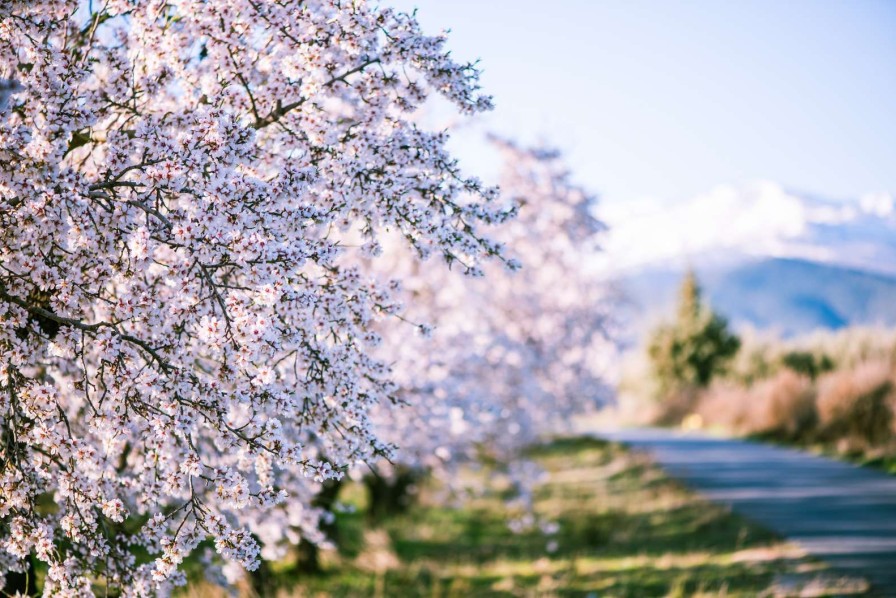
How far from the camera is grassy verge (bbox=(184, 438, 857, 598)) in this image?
10617 mm

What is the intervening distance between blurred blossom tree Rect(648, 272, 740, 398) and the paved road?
2232 cm

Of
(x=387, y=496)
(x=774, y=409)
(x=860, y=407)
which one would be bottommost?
(x=387, y=496)

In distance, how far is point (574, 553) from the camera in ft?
44.2

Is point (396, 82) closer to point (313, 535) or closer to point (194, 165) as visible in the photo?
point (194, 165)

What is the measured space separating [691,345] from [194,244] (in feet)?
150

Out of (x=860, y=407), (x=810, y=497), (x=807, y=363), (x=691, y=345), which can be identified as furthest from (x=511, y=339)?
(x=691, y=345)

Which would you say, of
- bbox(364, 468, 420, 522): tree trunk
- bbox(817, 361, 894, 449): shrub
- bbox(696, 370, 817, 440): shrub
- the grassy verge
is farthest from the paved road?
bbox(364, 468, 420, 522): tree trunk

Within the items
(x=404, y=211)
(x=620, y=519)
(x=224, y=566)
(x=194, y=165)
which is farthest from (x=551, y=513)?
(x=194, y=165)

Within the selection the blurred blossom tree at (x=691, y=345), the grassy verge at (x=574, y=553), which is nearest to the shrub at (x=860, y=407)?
the grassy verge at (x=574, y=553)

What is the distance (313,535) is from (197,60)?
5.80 meters

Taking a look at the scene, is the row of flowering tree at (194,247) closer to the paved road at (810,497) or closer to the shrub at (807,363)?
the paved road at (810,497)

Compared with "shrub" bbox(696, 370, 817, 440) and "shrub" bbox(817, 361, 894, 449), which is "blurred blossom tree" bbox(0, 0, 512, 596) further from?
"shrub" bbox(696, 370, 817, 440)

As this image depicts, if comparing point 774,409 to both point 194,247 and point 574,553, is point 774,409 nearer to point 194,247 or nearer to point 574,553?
point 574,553

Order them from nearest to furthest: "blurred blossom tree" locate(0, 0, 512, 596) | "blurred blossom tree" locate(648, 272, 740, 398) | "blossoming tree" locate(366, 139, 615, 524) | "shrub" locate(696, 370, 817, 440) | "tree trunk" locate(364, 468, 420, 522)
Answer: "blurred blossom tree" locate(0, 0, 512, 596), "blossoming tree" locate(366, 139, 615, 524), "tree trunk" locate(364, 468, 420, 522), "shrub" locate(696, 370, 817, 440), "blurred blossom tree" locate(648, 272, 740, 398)
